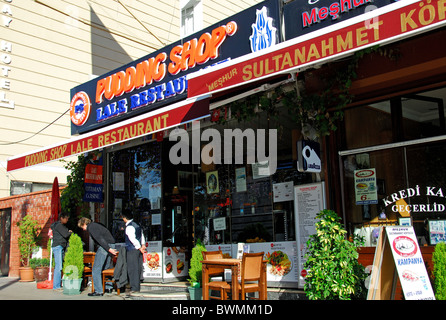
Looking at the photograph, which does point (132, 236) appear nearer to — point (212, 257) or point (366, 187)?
point (212, 257)

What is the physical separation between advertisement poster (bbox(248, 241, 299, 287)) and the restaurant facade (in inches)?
0.8

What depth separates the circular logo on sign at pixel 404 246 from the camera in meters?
4.89

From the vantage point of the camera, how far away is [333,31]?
205 inches

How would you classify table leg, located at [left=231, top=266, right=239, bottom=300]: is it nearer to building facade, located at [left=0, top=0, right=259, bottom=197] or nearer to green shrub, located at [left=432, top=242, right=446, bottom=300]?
green shrub, located at [left=432, top=242, right=446, bottom=300]

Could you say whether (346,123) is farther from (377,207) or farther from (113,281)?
(113,281)

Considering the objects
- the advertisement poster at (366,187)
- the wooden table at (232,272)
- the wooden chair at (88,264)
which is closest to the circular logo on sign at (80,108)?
the wooden chair at (88,264)

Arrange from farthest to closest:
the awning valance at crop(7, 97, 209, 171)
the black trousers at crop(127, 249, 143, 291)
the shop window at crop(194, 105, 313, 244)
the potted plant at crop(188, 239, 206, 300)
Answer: the black trousers at crop(127, 249, 143, 291), the shop window at crop(194, 105, 313, 244), the potted plant at crop(188, 239, 206, 300), the awning valance at crop(7, 97, 209, 171)

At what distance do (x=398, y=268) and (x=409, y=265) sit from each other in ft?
0.59

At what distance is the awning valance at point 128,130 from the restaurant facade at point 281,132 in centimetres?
3

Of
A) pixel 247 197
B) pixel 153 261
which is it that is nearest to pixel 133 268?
pixel 153 261

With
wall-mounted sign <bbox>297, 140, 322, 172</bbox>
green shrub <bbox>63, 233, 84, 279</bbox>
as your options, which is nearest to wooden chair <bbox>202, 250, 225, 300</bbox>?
wall-mounted sign <bbox>297, 140, 322, 172</bbox>

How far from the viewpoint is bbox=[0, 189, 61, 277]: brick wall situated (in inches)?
500

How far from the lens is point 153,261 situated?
9.98 m

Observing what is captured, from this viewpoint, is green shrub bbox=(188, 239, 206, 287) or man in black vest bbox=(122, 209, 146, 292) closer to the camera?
green shrub bbox=(188, 239, 206, 287)
